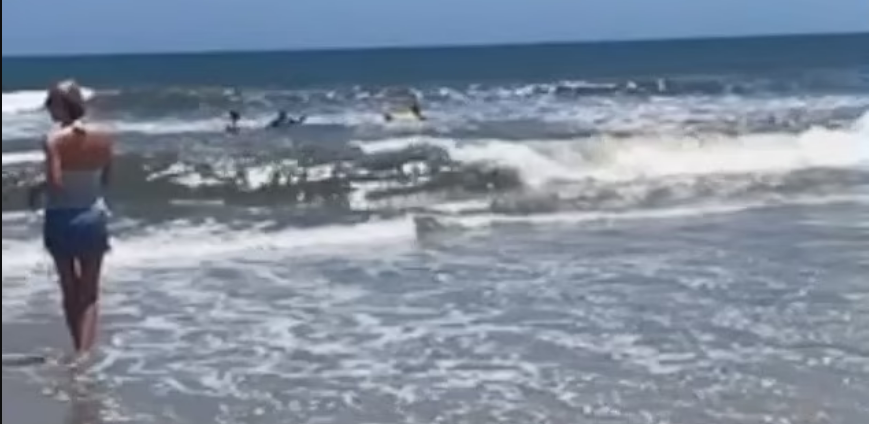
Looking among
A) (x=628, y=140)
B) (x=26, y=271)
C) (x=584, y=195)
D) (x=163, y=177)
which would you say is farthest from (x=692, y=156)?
(x=26, y=271)

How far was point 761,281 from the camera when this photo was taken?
8.72 m

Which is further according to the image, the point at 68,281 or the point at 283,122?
the point at 283,122

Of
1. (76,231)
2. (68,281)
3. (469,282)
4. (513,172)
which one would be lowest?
(513,172)

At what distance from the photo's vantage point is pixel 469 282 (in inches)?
351

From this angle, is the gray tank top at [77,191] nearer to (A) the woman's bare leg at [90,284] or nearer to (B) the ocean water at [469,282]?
(B) the ocean water at [469,282]

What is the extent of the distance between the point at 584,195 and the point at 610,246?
4.80 m

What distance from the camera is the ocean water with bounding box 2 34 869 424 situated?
5.78m

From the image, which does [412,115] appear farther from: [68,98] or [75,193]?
[68,98]

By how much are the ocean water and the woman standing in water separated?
0.25 meters

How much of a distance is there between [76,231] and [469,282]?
433 cm

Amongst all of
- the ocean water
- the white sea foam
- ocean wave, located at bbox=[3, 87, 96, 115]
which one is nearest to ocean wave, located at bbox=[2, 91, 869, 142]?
ocean wave, located at bbox=[3, 87, 96, 115]

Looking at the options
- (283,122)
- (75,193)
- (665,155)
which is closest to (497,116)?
(283,122)

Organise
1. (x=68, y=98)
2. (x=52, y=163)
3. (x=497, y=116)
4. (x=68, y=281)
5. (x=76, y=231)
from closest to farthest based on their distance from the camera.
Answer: (x=52, y=163)
(x=68, y=98)
(x=76, y=231)
(x=68, y=281)
(x=497, y=116)

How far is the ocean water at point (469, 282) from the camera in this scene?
5781mm
